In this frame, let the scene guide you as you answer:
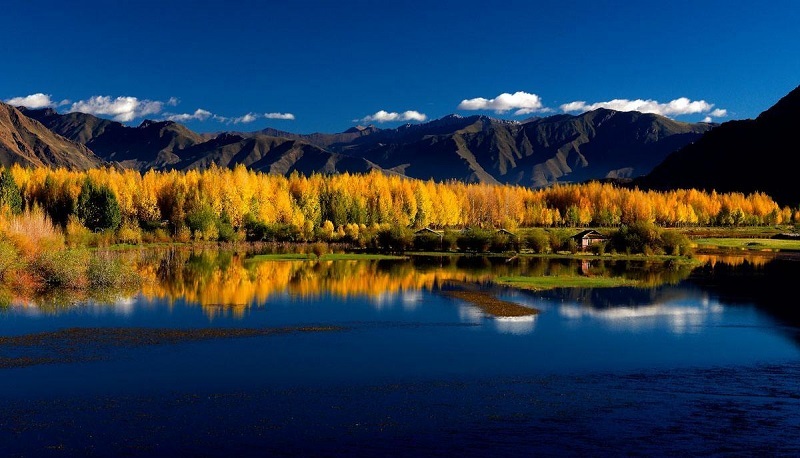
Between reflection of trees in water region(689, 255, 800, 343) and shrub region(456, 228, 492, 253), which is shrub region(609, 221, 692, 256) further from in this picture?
shrub region(456, 228, 492, 253)

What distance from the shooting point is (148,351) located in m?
30.0

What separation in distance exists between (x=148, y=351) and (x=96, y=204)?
93.2 meters

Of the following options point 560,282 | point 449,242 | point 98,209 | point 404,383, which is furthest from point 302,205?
point 404,383

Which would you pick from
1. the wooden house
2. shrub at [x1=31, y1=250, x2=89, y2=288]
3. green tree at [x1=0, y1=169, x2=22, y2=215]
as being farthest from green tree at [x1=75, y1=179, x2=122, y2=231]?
the wooden house

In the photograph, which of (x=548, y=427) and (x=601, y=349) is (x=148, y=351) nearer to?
(x=548, y=427)

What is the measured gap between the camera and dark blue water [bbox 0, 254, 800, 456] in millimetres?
19469

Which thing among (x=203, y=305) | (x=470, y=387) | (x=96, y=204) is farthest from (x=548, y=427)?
(x=96, y=204)

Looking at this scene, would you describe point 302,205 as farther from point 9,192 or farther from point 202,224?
point 9,192

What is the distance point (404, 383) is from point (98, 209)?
101988 mm

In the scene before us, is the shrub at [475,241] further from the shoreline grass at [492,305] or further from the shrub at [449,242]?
the shoreline grass at [492,305]

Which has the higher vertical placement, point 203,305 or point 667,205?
point 667,205

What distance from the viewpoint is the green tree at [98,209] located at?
110688 mm

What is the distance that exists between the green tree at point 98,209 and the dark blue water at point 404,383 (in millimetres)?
74159

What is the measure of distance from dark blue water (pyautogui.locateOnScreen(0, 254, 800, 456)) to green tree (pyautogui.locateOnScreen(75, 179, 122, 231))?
74.2m
